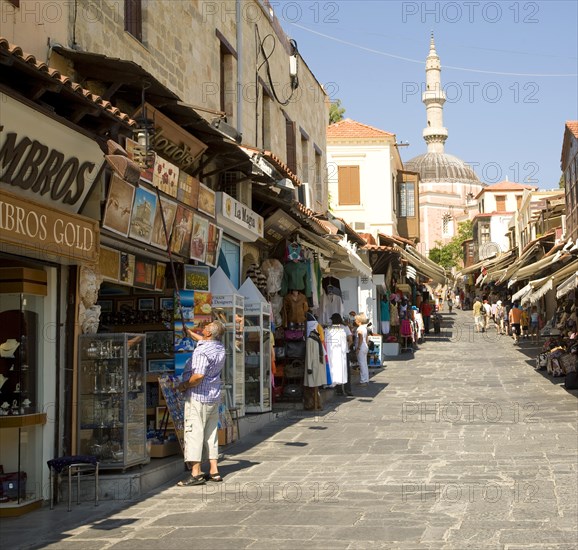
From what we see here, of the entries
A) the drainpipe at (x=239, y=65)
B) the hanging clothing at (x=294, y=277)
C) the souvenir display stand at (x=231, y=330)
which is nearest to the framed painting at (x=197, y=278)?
the souvenir display stand at (x=231, y=330)

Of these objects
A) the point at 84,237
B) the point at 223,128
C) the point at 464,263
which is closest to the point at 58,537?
the point at 84,237

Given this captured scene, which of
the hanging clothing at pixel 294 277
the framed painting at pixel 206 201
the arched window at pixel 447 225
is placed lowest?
the hanging clothing at pixel 294 277

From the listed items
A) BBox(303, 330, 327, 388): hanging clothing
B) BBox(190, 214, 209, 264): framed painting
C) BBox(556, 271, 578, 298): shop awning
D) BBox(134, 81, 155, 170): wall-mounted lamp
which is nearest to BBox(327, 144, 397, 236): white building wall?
BBox(556, 271, 578, 298): shop awning

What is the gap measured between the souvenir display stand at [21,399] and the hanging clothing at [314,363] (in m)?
7.74

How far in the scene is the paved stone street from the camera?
7.19 metres

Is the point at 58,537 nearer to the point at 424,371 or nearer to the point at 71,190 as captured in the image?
the point at 71,190

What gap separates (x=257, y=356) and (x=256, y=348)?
13cm

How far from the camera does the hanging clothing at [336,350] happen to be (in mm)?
17656

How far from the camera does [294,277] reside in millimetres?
17203

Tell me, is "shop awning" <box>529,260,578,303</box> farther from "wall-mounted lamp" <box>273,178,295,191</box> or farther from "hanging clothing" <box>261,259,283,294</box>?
"wall-mounted lamp" <box>273,178,295,191</box>

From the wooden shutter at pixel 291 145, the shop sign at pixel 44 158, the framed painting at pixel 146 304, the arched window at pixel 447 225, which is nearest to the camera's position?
the shop sign at pixel 44 158

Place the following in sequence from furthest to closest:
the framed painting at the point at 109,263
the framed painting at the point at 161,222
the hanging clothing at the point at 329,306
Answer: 1. the hanging clothing at the point at 329,306
2. the framed painting at the point at 161,222
3. the framed painting at the point at 109,263

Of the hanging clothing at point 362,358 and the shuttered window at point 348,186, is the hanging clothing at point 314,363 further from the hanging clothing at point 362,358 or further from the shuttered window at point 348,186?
the shuttered window at point 348,186

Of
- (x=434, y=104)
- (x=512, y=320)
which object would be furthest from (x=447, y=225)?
(x=512, y=320)
